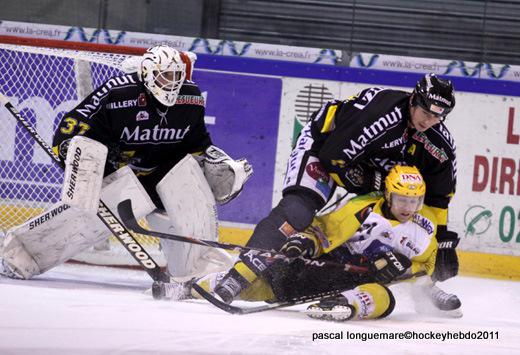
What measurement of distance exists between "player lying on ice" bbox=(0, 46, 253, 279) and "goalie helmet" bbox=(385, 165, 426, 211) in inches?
25.8

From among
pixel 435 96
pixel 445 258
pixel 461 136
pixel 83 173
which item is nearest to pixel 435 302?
pixel 445 258

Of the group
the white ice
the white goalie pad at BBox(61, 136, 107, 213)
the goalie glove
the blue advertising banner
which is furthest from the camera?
the blue advertising banner

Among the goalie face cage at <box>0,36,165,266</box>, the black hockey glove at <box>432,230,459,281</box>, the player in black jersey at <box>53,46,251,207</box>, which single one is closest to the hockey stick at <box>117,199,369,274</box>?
the player in black jersey at <box>53,46,251,207</box>

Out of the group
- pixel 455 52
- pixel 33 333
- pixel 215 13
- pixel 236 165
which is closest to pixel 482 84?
pixel 455 52

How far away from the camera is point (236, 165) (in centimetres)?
432

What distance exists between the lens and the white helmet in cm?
409

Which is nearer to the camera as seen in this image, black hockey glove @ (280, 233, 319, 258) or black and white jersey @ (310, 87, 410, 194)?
black hockey glove @ (280, 233, 319, 258)

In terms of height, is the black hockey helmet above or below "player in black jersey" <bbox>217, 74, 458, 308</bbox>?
above

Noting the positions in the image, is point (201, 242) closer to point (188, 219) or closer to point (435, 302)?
point (188, 219)

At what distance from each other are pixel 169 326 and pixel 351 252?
127cm

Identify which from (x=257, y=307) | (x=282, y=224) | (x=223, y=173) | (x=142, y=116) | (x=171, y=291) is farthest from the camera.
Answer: (x=223, y=173)

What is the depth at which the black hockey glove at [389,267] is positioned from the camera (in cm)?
398

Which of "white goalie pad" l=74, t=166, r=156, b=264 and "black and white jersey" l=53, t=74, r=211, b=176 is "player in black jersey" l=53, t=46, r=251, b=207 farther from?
"white goalie pad" l=74, t=166, r=156, b=264

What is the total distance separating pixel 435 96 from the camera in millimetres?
4008
